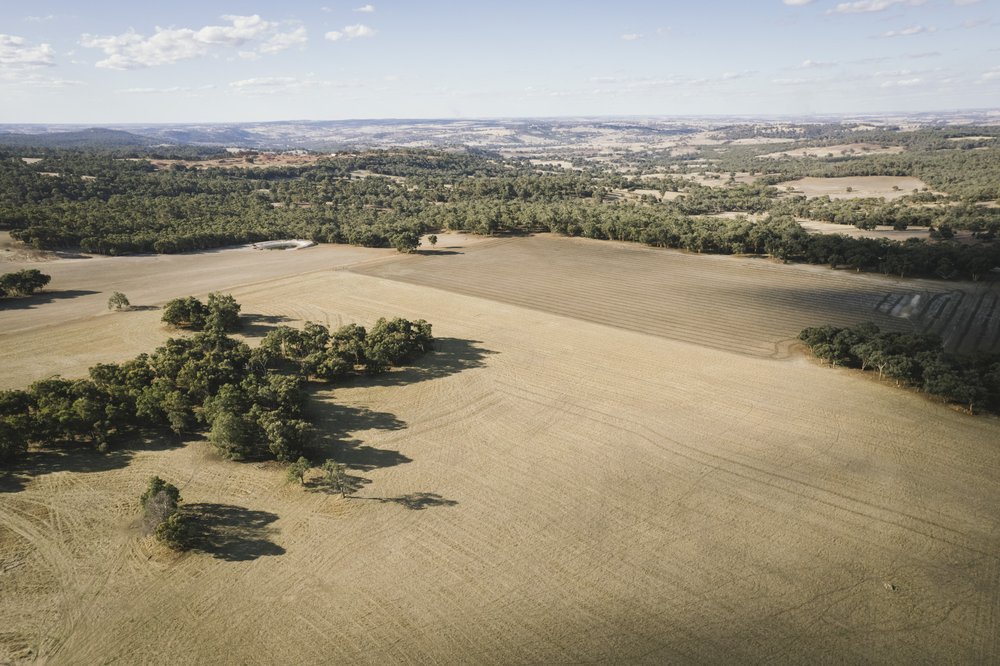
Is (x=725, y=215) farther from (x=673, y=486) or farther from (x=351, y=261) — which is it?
(x=673, y=486)

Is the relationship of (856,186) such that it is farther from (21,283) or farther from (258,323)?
(21,283)

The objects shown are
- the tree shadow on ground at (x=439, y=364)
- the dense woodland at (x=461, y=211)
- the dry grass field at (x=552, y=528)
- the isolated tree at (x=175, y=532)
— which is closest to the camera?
the dry grass field at (x=552, y=528)

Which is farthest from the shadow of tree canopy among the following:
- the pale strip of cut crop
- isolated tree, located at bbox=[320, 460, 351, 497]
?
the pale strip of cut crop

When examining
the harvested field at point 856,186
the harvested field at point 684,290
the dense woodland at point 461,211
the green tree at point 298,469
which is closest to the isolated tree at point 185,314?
the harvested field at point 684,290

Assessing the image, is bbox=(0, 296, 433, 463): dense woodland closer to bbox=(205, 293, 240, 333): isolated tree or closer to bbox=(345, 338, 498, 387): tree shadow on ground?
bbox=(345, 338, 498, 387): tree shadow on ground

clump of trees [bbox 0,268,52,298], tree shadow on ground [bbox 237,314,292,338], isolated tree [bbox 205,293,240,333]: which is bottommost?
tree shadow on ground [bbox 237,314,292,338]

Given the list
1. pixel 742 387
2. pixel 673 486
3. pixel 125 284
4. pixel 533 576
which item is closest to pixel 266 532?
pixel 533 576

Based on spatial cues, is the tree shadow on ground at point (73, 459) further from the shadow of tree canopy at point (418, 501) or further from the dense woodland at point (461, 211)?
the dense woodland at point (461, 211)

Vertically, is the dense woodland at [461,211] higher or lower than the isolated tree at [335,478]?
higher
